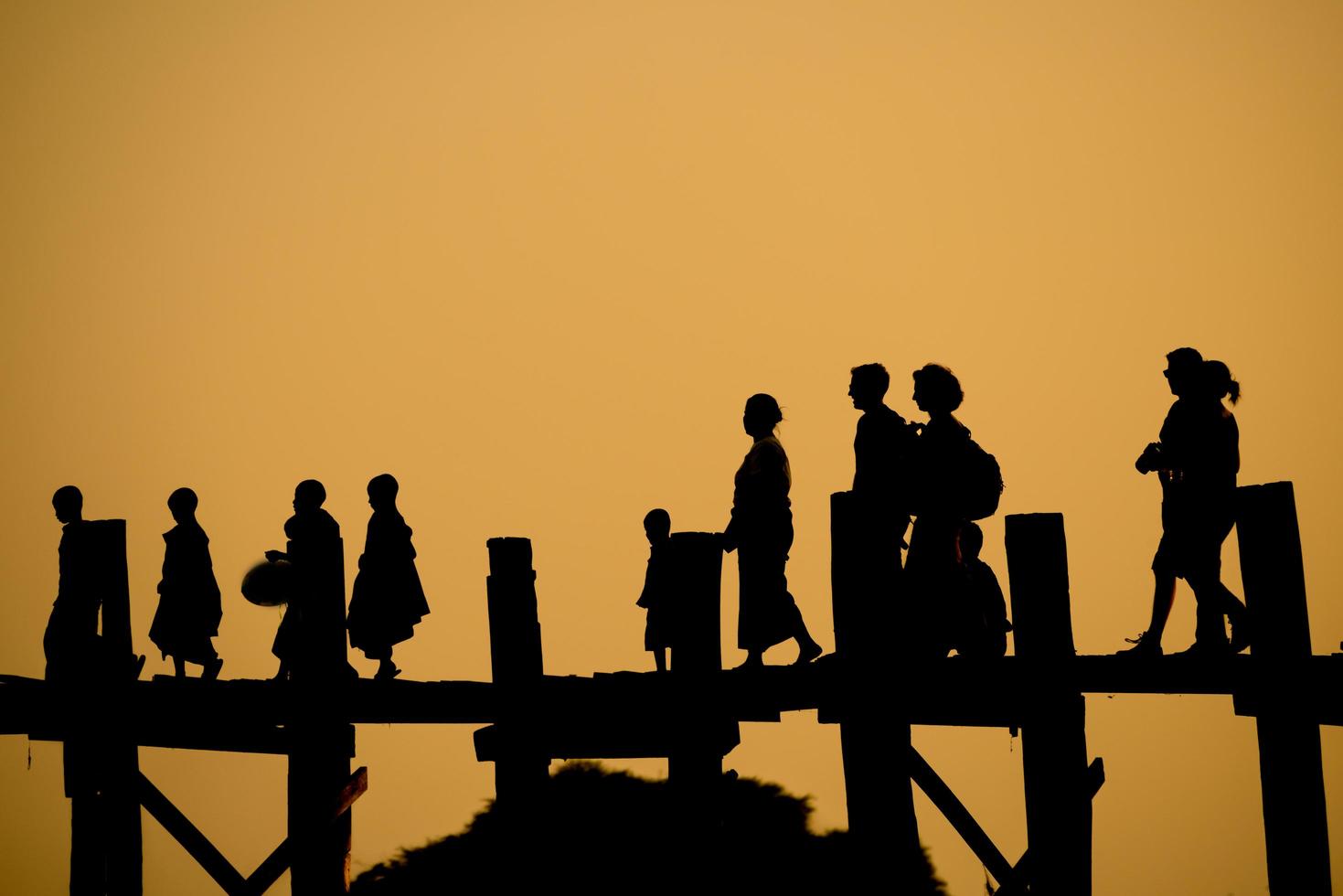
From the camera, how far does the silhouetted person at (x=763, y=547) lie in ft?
24.3

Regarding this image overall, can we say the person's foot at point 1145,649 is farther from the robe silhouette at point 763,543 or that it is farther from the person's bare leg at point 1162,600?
the robe silhouette at point 763,543

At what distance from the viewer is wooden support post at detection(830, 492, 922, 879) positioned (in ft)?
22.2

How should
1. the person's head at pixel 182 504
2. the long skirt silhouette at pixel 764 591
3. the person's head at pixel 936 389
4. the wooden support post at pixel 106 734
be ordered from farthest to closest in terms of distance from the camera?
the person's head at pixel 182 504 < the wooden support post at pixel 106 734 < the long skirt silhouette at pixel 764 591 < the person's head at pixel 936 389

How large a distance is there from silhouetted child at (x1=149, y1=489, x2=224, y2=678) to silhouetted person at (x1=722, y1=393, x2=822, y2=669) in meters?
4.11

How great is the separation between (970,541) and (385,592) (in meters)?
3.99

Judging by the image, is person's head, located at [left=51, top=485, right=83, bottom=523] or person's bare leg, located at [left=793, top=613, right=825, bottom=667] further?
person's head, located at [left=51, top=485, right=83, bottom=523]

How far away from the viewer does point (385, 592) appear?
28.2 feet

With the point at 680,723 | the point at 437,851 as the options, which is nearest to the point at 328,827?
the point at 680,723

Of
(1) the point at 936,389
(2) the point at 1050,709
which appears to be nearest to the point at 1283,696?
(2) the point at 1050,709

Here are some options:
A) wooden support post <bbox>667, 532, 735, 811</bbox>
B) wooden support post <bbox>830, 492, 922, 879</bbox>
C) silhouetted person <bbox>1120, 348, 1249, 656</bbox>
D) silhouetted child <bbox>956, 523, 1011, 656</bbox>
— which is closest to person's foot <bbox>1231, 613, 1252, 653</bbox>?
silhouetted person <bbox>1120, 348, 1249, 656</bbox>

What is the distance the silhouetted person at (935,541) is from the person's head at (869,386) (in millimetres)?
399

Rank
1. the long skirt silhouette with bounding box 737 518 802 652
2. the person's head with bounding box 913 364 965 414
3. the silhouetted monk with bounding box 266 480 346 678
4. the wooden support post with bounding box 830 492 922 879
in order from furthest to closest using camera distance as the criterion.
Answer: the silhouetted monk with bounding box 266 480 346 678 → the long skirt silhouette with bounding box 737 518 802 652 → the person's head with bounding box 913 364 965 414 → the wooden support post with bounding box 830 492 922 879

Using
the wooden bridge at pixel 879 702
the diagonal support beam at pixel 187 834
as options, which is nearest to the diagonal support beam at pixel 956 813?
the wooden bridge at pixel 879 702

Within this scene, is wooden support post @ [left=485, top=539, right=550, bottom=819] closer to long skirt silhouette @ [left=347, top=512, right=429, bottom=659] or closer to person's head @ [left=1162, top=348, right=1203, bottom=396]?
long skirt silhouette @ [left=347, top=512, right=429, bottom=659]
